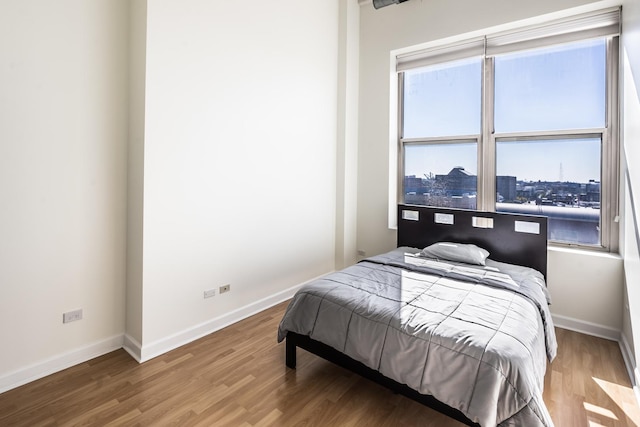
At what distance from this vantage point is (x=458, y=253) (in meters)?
3.03

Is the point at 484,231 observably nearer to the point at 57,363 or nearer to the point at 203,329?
the point at 203,329

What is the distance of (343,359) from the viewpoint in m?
2.10

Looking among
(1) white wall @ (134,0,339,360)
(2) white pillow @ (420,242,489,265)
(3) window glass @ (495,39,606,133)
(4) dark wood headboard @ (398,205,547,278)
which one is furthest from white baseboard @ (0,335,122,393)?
(3) window glass @ (495,39,606,133)

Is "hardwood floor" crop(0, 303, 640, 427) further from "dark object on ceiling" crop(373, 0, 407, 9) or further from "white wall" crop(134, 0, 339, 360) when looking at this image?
"dark object on ceiling" crop(373, 0, 407, 9)

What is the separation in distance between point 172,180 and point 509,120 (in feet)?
10.7

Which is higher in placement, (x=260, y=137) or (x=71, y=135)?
(x=260, y=137)

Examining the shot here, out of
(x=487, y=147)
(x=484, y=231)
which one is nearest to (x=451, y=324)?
(x=484, y=231)

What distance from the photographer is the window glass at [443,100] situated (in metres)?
3.70

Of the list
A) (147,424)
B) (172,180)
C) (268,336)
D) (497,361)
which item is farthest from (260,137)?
(497,361)

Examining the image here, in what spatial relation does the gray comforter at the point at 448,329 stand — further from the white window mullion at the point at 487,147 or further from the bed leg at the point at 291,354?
the white window mullion at the point at 487,147

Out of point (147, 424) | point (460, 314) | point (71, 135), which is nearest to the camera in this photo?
point (147, 424)

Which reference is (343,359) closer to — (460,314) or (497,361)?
(460,314)

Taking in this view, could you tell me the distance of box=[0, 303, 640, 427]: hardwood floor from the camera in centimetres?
185

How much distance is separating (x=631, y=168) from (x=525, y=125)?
44.3 inches
